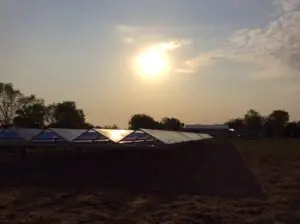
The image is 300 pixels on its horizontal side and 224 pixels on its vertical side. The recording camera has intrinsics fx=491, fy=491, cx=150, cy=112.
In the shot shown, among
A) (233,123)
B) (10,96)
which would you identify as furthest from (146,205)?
(233,123)

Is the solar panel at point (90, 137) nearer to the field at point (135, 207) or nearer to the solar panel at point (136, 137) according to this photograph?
the solar panel at point (136, 137)

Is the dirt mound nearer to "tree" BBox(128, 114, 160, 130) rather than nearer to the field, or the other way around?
the field

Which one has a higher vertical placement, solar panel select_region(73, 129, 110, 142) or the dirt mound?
solar panel select_region(73, 129, 110, 142)

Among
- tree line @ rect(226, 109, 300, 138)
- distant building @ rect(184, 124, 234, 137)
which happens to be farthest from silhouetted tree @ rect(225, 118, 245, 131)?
distant building @ rect(184, 124, 234, 137)

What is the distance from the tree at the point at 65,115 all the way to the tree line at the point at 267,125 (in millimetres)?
59056

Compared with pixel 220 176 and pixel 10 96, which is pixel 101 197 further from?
pixel 10 96

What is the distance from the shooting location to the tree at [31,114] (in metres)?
77.5

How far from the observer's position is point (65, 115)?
8500 cm

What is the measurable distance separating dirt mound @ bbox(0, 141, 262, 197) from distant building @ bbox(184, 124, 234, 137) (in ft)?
338

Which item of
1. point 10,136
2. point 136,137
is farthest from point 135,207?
point 136,137

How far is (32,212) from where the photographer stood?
12.5 meters

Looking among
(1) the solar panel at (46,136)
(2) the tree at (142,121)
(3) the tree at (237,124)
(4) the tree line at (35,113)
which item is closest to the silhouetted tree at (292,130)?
(3) the tree at (237,124)

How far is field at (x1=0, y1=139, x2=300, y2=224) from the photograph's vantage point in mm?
11867

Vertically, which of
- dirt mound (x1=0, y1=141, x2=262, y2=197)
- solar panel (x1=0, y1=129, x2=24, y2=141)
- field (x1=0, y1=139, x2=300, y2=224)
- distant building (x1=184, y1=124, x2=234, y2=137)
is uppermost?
distant building (x1=184, y1=124, x2=234, y2=137)
